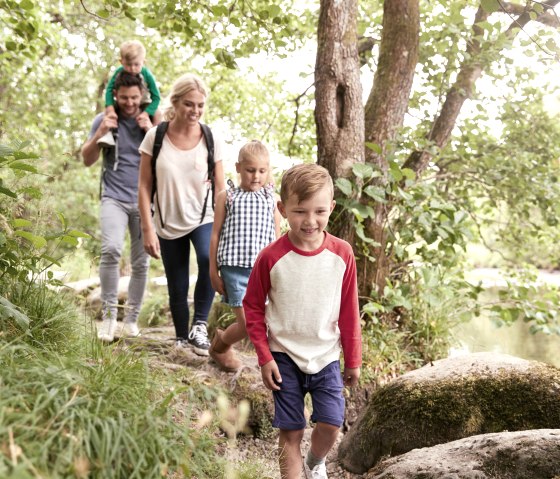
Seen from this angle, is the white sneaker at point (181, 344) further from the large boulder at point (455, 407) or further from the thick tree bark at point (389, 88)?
the thick tree bark at point (389, 88)

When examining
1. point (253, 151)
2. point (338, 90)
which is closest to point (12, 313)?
point (253, 151)

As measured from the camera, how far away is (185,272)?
4.21m

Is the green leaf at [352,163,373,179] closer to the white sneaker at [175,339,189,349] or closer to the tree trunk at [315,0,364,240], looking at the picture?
the tree trunk at [315,0,364,240]

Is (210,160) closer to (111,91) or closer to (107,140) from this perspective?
(107,140)

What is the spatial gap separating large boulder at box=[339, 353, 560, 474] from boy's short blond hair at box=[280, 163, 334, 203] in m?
1.34

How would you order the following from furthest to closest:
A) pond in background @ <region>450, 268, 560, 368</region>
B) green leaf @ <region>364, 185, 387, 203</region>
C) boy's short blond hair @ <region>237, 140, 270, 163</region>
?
1. pond in background @ <region>450, 268, 560, 368</region>
2. green leaf @ <region>364, 185, 387, 203</region>
3. boy's short blond hair @ <region>237, 140, 270, 163</region>

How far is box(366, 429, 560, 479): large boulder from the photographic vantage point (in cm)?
223

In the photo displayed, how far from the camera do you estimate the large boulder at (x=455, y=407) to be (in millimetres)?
3031

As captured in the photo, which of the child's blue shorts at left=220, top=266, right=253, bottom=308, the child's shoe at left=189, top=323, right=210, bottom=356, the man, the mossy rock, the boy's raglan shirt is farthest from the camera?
the man

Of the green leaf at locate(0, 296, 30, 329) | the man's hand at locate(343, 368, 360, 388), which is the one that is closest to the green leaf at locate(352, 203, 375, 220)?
the man's hand at locate(343, 368, 360, 388)

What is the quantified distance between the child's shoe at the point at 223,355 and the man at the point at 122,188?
77cm

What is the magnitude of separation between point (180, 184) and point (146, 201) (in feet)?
0.83

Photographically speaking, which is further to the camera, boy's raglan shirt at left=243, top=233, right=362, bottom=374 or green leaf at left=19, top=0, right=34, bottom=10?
green leaf at left=19, top=0, right=34, bottom=10

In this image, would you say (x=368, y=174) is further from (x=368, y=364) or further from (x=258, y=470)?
(x=258, y=470)
